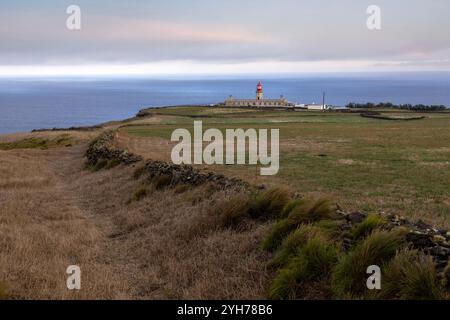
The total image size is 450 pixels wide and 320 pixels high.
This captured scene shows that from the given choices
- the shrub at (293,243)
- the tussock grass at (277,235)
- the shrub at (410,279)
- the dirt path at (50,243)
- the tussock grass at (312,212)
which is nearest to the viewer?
the shrub at (410,279)

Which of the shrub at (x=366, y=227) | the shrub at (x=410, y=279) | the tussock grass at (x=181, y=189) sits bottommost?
the tussock grass at (x=181, y=189)

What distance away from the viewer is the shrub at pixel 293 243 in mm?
7043

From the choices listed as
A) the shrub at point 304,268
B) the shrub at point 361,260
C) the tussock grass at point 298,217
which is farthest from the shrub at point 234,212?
the shrub at point 361,260

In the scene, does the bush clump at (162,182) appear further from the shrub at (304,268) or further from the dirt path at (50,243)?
the shrub at (304,268)

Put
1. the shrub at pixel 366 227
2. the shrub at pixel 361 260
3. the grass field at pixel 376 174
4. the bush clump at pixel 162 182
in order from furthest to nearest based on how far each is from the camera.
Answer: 1. the bush clump at pixel 162 182
2. the grass field at pixel 376 174
3. the shrub at pixel 366 227
4. the shrub at pixel 361 260

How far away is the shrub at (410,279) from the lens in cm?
529

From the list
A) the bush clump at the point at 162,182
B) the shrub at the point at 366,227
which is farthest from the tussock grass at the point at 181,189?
the shrub at the point at 366,227

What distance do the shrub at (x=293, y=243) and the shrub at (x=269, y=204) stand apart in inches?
82.5

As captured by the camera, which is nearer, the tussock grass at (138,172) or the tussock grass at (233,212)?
→ the tussock grass at (233,212)

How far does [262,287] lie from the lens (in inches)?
259

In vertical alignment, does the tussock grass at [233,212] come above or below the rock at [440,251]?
below

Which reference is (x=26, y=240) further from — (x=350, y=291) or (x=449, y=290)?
(x=449, y=290)
